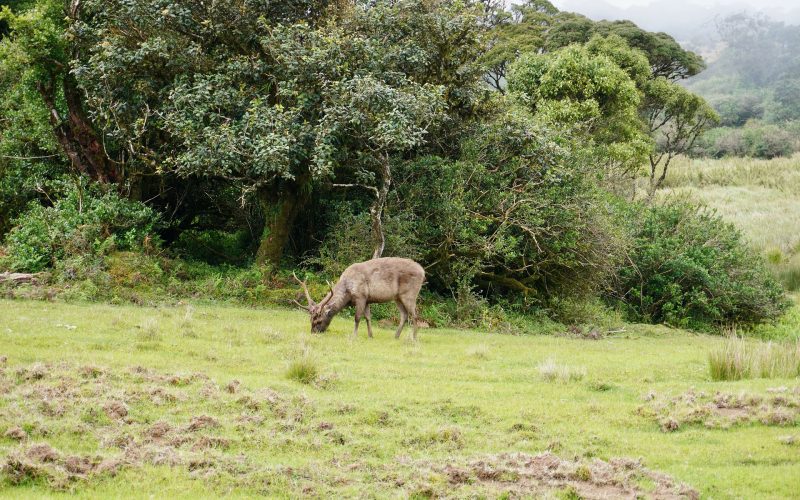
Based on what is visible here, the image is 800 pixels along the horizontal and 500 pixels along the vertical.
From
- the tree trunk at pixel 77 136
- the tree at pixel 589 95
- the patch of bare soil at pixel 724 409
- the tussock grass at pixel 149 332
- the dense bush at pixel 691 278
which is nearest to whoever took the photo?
the patch of bare soil at pixel 724 409

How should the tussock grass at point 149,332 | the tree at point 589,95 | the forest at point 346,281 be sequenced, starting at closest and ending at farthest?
the forest at point 346,281 → the tussock grass at point 149,332 → the tree at point 589,95

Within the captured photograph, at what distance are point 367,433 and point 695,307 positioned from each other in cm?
2089

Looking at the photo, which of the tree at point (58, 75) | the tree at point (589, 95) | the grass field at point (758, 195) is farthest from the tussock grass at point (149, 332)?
the grass field at point (758, 195)

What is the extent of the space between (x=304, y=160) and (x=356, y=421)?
1291 centimetres

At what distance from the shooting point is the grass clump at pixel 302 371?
12.3 m

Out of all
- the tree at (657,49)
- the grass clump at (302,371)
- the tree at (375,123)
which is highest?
the tree at (657,49)

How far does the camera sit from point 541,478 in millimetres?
8602

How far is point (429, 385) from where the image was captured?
1273 cm

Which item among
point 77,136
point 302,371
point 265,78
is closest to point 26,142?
point 77,136

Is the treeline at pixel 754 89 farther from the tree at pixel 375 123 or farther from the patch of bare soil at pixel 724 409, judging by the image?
the patch of bare soil at pixel 724 409

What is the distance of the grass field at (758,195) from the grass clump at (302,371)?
30.2 metres

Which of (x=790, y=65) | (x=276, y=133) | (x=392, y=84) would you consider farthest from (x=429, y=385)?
(x=790, y=65)

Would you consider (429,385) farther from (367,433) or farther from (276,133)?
(276,133)

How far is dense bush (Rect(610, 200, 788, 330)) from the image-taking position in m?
27.5
